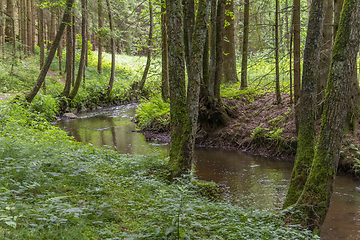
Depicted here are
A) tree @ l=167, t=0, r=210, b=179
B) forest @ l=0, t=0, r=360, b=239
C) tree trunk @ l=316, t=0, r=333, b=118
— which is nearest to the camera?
forest @ l=0, t=0, r=360, b=239

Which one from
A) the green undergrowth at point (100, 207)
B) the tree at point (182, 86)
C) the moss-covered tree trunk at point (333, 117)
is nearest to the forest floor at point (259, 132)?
the moss-covered tree trunk at point (333, 117)

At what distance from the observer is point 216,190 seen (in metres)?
6.13

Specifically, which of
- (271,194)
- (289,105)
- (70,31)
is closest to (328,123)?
(271,194)

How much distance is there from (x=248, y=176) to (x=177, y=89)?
3.53 metres

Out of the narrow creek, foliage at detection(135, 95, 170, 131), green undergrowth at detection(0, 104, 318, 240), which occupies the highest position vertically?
foliage at detection(135, 95, 170, 131)

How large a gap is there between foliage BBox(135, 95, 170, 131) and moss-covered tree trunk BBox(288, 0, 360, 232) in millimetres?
9174

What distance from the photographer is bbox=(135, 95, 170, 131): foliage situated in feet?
43.3

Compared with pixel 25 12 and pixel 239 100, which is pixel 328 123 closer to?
pixel 239 100

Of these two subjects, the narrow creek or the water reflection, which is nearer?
the narrow creek

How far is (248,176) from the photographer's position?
7680mm

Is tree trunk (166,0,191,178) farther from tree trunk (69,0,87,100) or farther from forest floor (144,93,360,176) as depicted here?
tree trunk (69,0,87,100)

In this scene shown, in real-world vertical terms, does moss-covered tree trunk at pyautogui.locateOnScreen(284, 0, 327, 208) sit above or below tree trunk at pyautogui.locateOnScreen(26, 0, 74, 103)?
below

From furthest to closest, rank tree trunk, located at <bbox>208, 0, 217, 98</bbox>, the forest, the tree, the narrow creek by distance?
1. tree trunk, located at <bbox>208, 0, 217, 98</bbox>
2. the tree
3. the narrow creek
4. the forest

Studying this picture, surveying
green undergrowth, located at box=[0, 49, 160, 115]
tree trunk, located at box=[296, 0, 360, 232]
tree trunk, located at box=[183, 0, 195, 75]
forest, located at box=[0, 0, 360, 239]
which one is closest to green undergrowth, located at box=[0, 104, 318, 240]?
forest, located at box=[0, 0, 360, 239]
